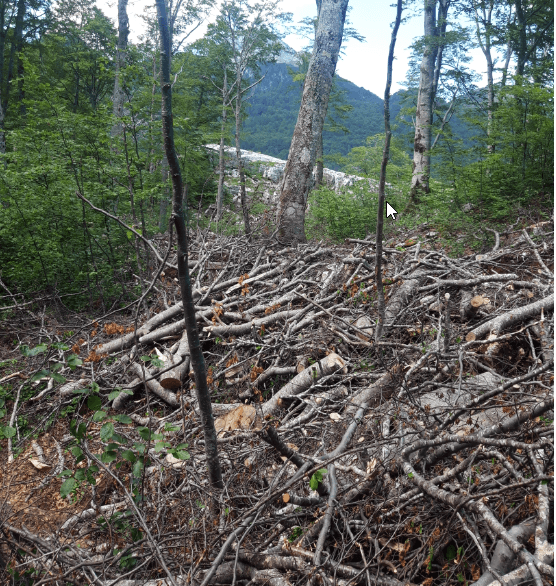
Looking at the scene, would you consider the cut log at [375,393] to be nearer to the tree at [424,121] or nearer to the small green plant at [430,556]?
the small green plant at [430,556]

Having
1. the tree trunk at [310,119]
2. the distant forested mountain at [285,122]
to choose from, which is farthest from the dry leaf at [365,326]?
the distant forested mountain at [285,122]

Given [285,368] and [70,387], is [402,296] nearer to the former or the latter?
[285,368]

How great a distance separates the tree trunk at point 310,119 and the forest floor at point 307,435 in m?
1.13

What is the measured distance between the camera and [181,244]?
1870 mm

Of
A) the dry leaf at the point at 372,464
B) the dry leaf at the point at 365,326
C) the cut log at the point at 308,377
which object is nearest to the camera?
the dry leaf at the point at 372,464

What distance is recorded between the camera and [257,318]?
15.7ft

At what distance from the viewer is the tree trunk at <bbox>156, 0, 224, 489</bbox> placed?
1.74 metres

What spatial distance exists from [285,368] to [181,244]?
2375mm

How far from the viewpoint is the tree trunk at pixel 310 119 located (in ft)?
23.7

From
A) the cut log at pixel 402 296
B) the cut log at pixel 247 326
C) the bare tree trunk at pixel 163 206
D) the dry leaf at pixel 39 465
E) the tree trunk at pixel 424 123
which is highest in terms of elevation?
the tree trunk at pixel 424 123

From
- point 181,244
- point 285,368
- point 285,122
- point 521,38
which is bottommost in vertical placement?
point 285,368

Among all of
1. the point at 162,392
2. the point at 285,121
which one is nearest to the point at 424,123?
the point at 162,392

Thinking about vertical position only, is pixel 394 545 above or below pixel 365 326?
below

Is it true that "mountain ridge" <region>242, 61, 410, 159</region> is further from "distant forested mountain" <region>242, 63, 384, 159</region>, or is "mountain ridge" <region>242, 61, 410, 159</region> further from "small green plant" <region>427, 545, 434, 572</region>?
"small green plant" <region>427, 545, 434, 572</region>
